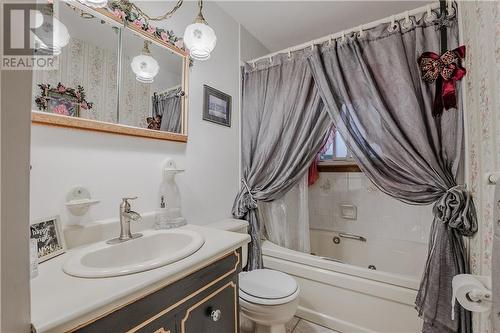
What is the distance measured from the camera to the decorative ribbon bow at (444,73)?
1.23m

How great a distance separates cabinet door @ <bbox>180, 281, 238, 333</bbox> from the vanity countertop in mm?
155

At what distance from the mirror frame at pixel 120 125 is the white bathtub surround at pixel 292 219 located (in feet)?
3.18

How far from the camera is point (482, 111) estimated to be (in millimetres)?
951

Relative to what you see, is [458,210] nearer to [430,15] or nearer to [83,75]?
[430,15]

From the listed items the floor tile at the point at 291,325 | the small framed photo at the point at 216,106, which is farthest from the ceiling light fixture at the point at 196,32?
the floor tile at the point at 291,325

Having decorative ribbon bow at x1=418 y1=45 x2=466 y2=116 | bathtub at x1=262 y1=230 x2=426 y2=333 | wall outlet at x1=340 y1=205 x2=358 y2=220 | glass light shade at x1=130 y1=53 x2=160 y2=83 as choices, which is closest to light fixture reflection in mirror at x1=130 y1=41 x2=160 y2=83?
glass light shade at x1=130 y1=53 x2=160 y2=83

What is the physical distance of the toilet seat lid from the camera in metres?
1.29

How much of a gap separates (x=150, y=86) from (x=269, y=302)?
1392mm

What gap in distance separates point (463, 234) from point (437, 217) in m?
0.13

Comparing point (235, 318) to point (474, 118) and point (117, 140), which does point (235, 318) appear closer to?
point (117, 140)

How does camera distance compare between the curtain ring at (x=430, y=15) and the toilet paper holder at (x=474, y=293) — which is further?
the curtain ring at (x=430, y=15)

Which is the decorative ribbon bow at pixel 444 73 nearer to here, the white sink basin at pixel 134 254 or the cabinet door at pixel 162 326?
the white sink basin at pixel 134 254

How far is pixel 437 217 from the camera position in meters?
1.23

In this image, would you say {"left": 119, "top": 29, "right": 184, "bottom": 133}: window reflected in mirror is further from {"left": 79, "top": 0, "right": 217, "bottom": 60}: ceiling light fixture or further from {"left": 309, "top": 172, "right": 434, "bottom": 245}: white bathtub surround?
{"left": 309, "top": 172, "right": 434, "bottom": 245}: white bathtub surround
